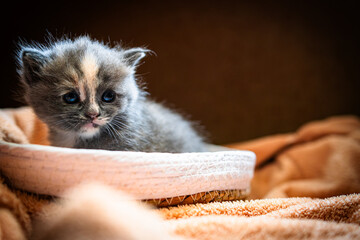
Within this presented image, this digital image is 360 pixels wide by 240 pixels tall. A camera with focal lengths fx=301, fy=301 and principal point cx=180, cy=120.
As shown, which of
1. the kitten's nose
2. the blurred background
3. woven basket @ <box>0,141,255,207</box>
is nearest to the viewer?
woven basket @ <box>0,141,255,207</box>

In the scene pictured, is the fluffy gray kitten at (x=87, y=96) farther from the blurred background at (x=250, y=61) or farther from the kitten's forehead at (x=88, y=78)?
the blurred background at (x=250, y=61)

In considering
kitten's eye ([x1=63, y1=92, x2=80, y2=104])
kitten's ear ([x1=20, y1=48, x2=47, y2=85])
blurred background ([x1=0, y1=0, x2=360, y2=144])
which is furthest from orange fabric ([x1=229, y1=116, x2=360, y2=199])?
kitten's ear ([x1=20, y1=48, x2=47, y2=85])

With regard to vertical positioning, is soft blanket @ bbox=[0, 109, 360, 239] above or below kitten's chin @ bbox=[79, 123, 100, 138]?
below

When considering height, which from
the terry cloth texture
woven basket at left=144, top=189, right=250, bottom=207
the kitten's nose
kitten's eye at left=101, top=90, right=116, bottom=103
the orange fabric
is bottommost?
the orange fabric

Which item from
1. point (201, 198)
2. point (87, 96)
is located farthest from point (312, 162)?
point (87, 96)

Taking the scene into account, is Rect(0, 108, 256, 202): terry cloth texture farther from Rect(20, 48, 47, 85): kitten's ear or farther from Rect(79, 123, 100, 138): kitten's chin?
Rect(20, 48, 47, 85): kitten's ear

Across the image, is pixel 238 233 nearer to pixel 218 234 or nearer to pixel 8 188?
pixel 218 234

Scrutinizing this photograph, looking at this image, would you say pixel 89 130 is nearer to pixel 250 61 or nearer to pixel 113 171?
pixel 113 171

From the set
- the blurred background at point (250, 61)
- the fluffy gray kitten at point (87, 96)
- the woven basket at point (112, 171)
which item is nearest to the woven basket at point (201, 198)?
the woven basket at point (112, 171)
